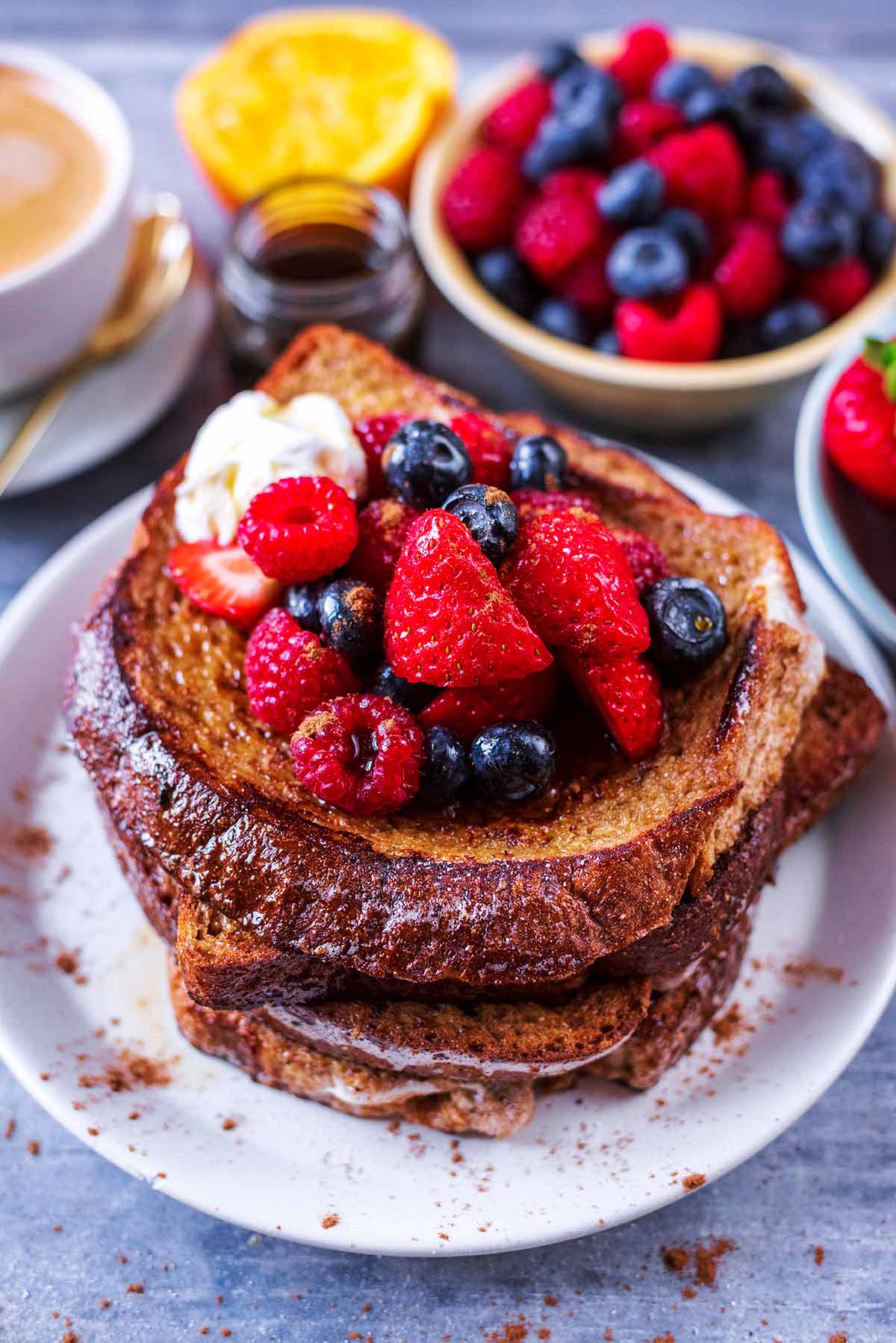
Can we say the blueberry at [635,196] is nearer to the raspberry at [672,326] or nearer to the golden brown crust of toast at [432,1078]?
the raspberry at [672,326]

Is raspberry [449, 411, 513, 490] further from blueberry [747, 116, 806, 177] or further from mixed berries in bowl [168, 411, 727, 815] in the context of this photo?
blueberry [747, 116, 806, 177]

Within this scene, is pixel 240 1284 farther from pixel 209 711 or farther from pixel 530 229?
pixel 530 229

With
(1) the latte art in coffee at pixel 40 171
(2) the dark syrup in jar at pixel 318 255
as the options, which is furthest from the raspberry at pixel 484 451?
(1) the latte art in coffee at pixel 40 171

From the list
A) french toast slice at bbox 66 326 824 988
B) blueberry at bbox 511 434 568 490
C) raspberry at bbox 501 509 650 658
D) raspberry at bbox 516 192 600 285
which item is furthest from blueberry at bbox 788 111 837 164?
raspberry at bbox 501 509 650 658

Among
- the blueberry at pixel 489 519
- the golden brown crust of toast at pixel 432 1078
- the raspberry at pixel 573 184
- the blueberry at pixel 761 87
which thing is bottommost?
the golden brown crust of toast at pixel 432 1078

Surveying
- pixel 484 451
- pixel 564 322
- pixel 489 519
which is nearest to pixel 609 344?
pixel 564 322

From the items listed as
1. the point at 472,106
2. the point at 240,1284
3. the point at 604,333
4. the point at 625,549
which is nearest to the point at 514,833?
the point at 625,549
